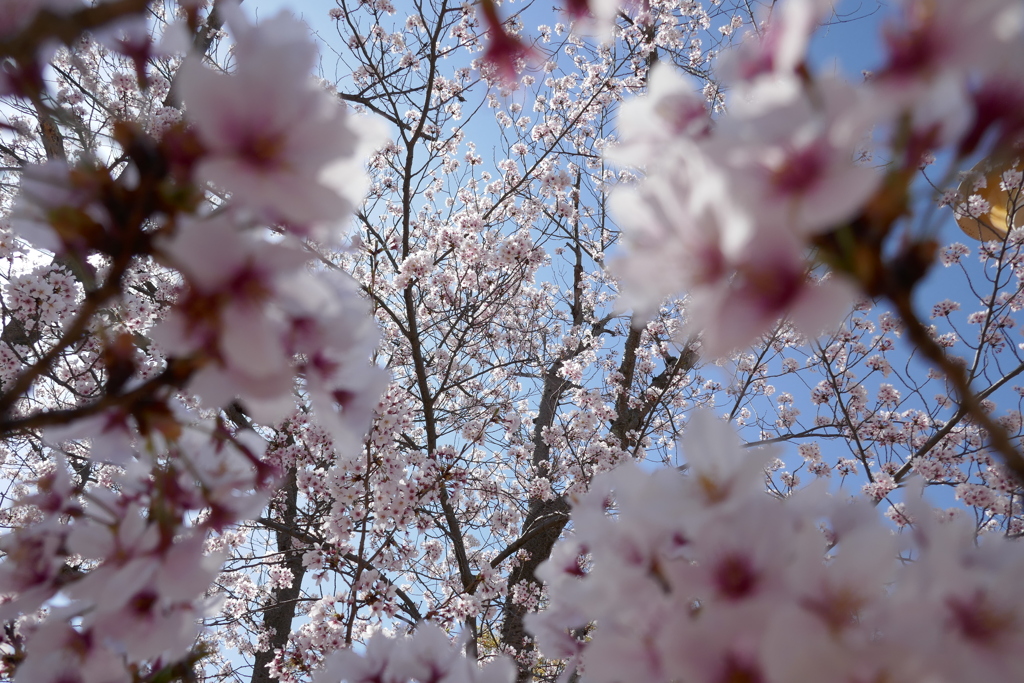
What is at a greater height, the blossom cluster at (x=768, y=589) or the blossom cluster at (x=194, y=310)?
the blossom cluster at (x=194, y=310)

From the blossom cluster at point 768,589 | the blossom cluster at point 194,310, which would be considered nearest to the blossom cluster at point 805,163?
the blossom cluster at point 768,589

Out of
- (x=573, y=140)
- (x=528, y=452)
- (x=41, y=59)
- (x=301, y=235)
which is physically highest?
(x=573, y=140)

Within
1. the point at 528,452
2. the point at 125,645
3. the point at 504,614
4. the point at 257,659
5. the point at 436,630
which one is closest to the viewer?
the point at 125,645

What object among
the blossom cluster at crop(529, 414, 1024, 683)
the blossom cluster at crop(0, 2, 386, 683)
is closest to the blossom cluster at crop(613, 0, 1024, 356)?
the blossom cluster at crop(529, 414, 1024, 683)

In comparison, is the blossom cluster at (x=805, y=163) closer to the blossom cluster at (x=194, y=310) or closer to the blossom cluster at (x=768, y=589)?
the blossom cluster at (x=768, y=589)

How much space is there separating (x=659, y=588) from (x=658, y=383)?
282 inches

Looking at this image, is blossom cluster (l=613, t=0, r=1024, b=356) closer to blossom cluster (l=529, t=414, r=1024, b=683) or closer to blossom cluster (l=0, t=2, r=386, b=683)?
blossom cluster (l=529, t=414, r=1024, b=683)

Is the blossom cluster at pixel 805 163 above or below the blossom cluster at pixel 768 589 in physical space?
above

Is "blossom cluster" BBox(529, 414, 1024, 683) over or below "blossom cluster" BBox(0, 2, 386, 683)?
below

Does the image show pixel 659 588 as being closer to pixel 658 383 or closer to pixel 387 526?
pixel 387 526

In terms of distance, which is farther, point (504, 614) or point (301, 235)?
point (504, 614)

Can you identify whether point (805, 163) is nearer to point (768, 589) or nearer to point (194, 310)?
point (768, 589)

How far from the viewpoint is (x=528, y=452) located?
670 cm

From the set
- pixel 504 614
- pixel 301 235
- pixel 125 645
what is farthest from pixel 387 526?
pixel 301 235
